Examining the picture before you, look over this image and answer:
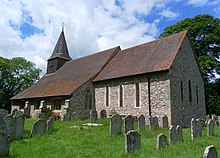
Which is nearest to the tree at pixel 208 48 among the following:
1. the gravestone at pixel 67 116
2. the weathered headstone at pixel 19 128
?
the gravestone at pixel 67 116

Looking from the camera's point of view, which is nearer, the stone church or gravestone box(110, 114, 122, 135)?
gravestone box(110, 114, 122, 135)

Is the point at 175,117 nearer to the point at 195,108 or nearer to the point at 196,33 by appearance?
the point at 195,108

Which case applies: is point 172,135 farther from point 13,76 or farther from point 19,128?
point 13,76

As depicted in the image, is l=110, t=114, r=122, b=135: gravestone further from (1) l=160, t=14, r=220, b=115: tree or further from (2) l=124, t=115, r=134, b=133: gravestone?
(1) l=160, t=14, r=220, b=115: tree

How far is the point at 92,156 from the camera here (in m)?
6.65

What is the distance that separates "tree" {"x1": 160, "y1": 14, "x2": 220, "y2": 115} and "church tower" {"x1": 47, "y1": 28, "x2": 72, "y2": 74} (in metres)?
17.4

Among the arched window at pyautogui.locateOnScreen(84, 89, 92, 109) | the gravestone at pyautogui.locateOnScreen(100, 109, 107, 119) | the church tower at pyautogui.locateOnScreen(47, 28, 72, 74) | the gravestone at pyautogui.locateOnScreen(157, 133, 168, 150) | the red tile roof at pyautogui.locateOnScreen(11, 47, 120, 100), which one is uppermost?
the church tower at pyautogui.locateOnScreen(47, 28, 72, 74)

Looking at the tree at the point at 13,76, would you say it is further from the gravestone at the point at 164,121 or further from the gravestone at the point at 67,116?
Result: the gravestone at the point at 164,121

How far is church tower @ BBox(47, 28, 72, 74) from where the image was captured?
31.2 m

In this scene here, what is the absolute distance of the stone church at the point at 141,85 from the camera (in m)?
15.5

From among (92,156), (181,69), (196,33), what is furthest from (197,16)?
(92,156)

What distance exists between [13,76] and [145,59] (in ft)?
109

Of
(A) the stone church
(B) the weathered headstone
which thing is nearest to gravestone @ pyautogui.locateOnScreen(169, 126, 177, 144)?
(A) the stone church

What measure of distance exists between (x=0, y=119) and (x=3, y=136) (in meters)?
2.99
